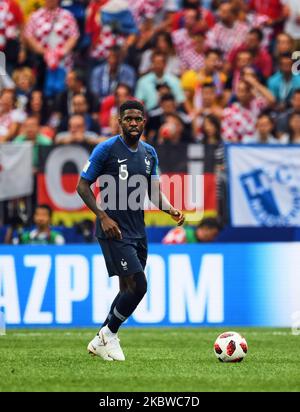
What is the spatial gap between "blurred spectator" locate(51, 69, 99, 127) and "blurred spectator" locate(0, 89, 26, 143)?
0.59 m

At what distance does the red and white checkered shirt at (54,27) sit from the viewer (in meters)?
20.1

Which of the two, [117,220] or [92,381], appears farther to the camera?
[117,220]

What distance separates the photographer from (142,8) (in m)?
20.8

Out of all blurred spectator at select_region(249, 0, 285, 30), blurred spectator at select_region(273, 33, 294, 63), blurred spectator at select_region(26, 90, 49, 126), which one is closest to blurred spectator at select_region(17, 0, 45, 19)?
blurred spectator at select_region(26, 90, 49, 126)

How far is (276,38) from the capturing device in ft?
66.3

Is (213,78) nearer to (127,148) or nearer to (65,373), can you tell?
(127,148)

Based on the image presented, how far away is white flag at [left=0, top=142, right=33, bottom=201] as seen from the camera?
16.7 metres

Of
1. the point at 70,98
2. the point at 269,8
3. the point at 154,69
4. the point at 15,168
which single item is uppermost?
the point at 269,8

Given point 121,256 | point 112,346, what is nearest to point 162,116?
point 121,256

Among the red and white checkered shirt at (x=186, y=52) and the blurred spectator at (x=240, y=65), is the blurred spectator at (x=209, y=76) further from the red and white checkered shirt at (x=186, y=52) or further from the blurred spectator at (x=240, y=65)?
the red and white checkered shirt at (x=186, y=52)

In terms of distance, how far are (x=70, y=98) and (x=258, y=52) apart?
10.8 feet

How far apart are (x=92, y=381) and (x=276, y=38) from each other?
A: 12.3m

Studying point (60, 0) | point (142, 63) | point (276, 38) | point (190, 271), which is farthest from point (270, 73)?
point (190, 271)

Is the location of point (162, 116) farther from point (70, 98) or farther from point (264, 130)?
point (264, 130)
